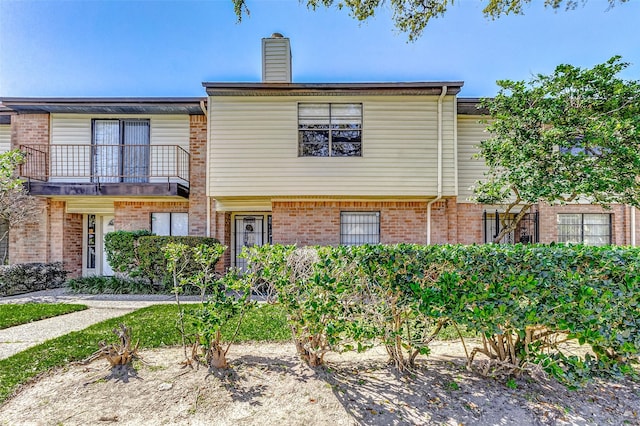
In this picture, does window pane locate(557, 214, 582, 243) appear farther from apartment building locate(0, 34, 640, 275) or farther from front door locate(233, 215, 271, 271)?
front door locate(233, 215, 271, 271)

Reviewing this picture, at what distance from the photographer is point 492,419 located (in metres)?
2.87

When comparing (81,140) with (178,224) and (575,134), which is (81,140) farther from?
(575,134)

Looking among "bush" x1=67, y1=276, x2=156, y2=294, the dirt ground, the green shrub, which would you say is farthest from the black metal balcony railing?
the dirt ground

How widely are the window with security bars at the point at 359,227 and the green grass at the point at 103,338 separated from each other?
4555mm

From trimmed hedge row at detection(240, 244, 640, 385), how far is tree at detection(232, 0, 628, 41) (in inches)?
192

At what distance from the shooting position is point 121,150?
10203 millimetres

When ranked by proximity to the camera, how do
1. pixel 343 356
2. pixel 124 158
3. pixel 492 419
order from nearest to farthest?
pixel 492 419
pixel 343 356
pixel 124 158

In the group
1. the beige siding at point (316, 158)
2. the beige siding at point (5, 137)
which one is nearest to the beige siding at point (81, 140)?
the beige siding at point (5, 137)

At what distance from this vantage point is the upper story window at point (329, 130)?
29.7 feet

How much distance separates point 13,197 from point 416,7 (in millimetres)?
12014

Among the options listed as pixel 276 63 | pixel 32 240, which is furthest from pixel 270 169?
pixel 32 240

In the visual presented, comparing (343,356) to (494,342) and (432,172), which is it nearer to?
(494,342)

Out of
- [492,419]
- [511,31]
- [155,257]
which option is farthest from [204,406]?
[511,31]

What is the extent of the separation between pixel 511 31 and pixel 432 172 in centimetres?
416
